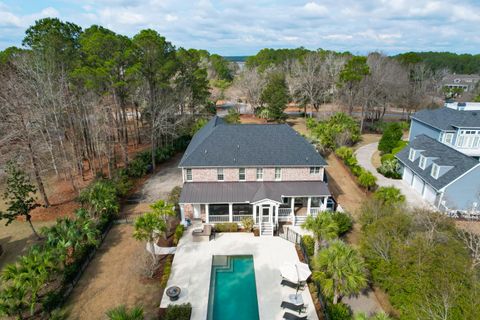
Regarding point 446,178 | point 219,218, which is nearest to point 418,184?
point 446,178

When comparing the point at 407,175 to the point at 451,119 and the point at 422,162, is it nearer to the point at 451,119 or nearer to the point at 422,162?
the point at 422,162

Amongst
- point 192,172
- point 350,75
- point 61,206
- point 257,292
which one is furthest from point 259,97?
point 257,292

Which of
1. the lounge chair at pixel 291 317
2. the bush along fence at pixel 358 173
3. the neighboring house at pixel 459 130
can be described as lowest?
the lounge chair at pixel 291 317

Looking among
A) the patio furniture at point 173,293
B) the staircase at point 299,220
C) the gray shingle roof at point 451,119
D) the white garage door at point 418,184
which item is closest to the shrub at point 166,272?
the patio furniture at point 173,293

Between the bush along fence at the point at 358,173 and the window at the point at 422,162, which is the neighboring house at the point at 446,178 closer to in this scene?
the window at the point at 422,162

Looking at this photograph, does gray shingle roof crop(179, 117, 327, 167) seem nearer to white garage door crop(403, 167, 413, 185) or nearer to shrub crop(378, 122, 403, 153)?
white garage door crop(403, 167, 413, 185)

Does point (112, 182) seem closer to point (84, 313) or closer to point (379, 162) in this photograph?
point (84, 313)

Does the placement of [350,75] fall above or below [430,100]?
above
